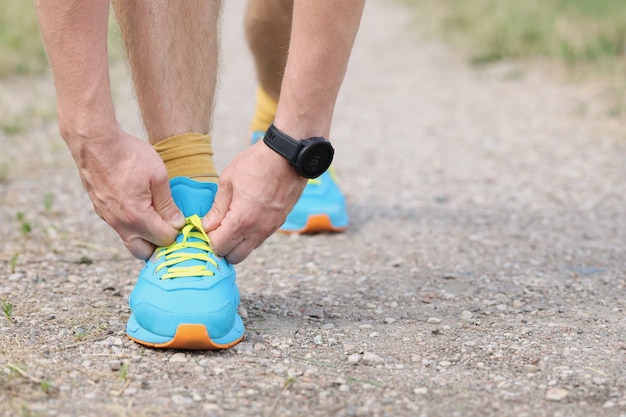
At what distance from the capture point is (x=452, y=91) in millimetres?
4875

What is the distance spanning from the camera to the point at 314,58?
1.54 metres

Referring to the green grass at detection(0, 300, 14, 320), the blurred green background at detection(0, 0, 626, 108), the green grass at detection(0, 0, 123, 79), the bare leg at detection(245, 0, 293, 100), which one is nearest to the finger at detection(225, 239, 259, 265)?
the green grass at detection(0, 300, 14, 320)

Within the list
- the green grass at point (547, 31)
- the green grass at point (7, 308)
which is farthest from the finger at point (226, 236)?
the green grass at point (547, 31)

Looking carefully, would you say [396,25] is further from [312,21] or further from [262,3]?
[312,21]

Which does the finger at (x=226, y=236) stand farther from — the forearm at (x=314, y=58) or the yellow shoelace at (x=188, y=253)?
the forearm at (x=314, y=58)

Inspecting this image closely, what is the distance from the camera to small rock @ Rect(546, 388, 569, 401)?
56.6 inches

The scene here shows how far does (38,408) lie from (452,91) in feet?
12.7

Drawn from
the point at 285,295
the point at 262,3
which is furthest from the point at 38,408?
the point at 262,3

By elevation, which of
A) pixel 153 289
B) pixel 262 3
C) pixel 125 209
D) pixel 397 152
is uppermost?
pixel 262 3

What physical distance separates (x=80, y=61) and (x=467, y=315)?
38.4 inches

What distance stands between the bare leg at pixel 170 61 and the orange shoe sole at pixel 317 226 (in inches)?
29.5

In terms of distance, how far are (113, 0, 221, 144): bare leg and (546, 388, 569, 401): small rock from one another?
0.87 metres

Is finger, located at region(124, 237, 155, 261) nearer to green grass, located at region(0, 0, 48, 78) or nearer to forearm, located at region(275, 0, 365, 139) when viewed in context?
forearm, located at region(275, 0, 365, 139)

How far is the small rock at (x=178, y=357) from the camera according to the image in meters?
1.55
